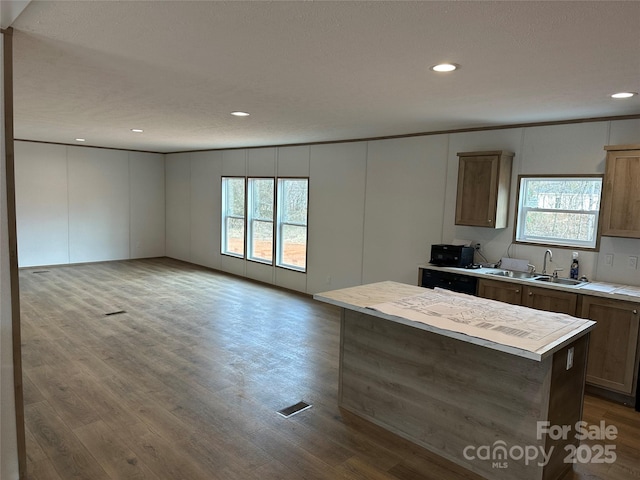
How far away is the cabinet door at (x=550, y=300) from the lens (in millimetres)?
3805

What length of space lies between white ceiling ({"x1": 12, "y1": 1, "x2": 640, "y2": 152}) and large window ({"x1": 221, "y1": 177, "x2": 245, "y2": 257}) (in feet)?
12.1

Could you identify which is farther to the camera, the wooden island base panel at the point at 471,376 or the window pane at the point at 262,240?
the window pane at the point at 262,240

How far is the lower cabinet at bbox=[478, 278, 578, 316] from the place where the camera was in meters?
3.83

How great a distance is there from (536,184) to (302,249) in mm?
3727

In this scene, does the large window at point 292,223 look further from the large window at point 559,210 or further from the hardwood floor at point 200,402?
the large window at point 559,210

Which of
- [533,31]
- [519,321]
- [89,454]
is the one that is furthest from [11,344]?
[533,31]

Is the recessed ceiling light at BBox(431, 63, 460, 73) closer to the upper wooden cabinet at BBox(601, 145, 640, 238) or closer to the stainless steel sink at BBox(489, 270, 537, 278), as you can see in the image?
the upper wooden cabinet at BBox(601, 145, 640, 238)

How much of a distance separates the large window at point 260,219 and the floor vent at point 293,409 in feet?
14.5

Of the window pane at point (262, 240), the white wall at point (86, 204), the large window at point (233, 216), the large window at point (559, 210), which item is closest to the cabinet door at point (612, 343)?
the large window at point (559, 210)

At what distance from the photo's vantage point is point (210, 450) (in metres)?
2.78

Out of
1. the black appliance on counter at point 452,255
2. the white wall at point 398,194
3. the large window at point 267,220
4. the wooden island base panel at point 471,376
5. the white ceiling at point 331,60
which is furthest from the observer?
the large window at point 267,220

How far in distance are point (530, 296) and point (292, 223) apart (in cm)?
414

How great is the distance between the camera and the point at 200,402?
340cm

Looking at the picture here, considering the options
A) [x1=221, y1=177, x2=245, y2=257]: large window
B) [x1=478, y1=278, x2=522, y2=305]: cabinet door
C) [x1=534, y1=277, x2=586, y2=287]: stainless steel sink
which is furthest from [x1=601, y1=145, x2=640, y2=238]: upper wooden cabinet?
[x1=221, y1=177, x2=245, y2=257]: large window
